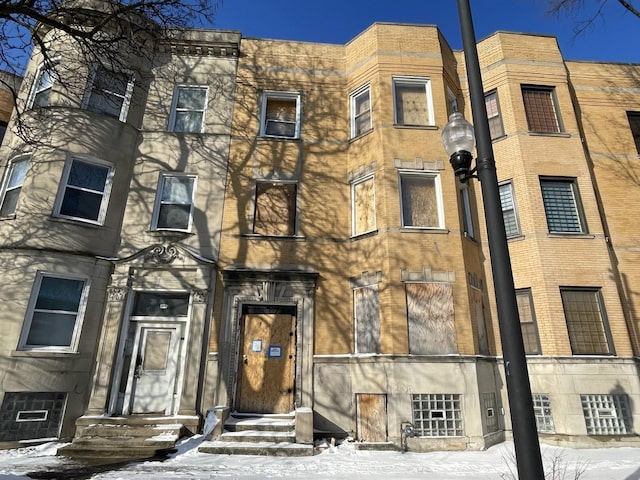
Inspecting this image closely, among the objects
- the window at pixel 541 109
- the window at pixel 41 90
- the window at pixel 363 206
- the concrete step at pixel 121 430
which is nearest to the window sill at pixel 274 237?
the window at pixel 363 206

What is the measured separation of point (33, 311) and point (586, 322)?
49.0 ft

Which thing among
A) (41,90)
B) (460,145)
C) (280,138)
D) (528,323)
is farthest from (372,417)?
(41,90)

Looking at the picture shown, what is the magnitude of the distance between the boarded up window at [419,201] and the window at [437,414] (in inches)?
183

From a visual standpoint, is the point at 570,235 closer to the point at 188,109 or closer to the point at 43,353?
the point at 188,109

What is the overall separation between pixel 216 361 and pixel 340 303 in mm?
3777

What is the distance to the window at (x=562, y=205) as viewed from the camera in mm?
11617

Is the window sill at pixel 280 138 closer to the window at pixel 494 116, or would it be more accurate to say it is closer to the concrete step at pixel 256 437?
the window at pixel 494 116

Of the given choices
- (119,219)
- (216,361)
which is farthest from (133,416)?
(119,219)

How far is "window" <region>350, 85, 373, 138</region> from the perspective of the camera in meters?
12.8

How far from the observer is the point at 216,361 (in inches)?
399

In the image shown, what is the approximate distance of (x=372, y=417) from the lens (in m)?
9.28

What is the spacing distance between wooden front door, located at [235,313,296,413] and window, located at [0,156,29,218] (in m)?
7.41

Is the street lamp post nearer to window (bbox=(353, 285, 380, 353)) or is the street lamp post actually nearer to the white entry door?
window (bbox=(353, 285, 380, 353))

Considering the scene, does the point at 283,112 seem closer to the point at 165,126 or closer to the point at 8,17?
the point at 165,126
